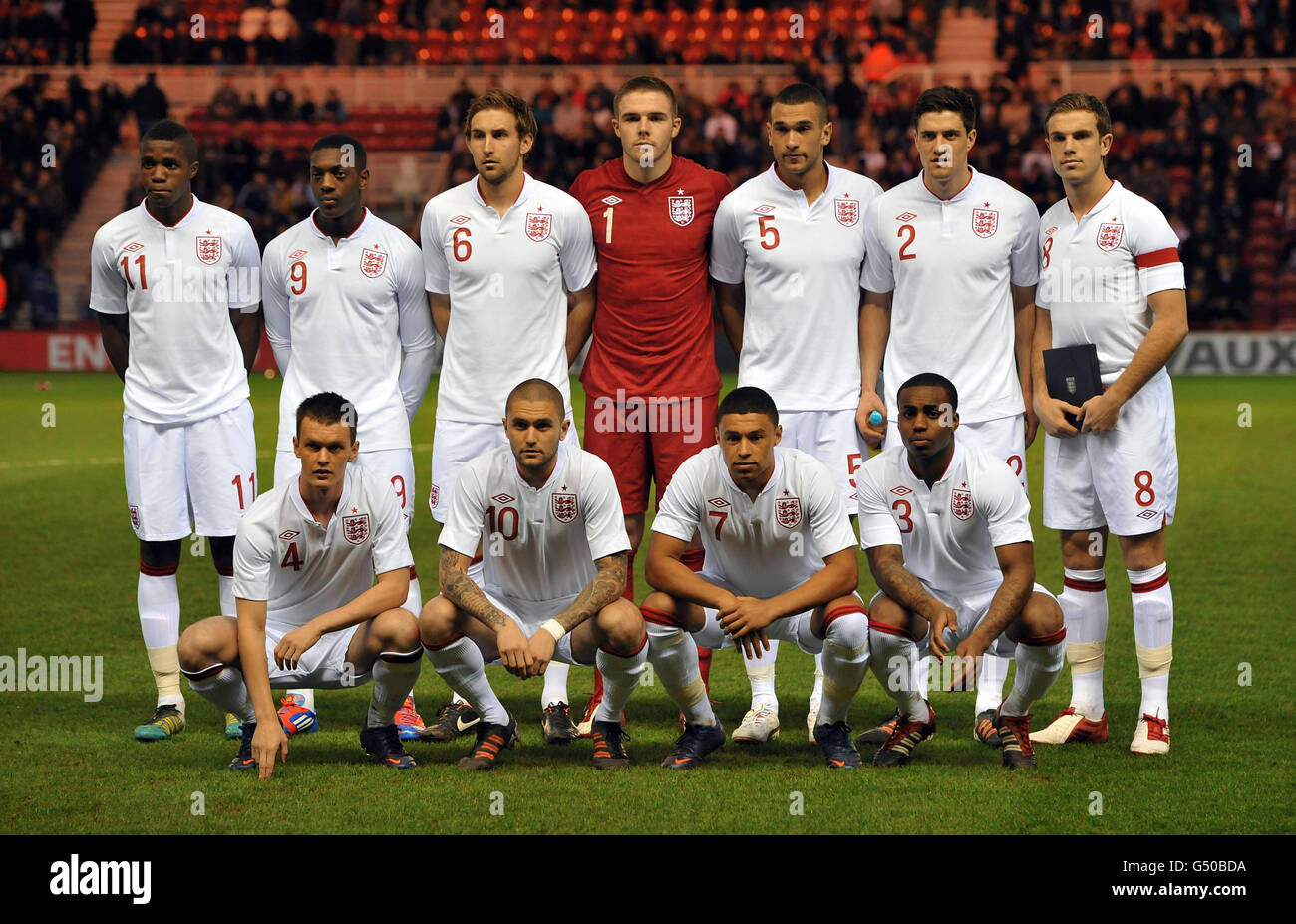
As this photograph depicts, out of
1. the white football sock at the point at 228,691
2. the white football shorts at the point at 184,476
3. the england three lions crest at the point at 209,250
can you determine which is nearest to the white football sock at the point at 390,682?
the white football sock at the point at 228,691

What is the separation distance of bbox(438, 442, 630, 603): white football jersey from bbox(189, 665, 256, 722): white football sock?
91cm

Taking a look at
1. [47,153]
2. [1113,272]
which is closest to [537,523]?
Answer: [1113,272]

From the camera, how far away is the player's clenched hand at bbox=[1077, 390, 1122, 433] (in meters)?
6.02

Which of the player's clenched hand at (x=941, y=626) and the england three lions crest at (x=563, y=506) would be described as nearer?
the player's clenched hand at (x=941, y=626)

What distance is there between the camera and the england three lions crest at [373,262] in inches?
256

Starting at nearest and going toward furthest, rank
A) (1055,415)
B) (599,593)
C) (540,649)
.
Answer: (540,649)
(599,593)
(1055,415)

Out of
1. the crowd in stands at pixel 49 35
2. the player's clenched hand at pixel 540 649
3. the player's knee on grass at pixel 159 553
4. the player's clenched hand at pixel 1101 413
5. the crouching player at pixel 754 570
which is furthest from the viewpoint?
the crowd in stands at pixel 49 35

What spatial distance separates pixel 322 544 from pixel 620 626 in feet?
3.96

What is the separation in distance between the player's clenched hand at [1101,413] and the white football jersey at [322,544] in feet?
8.73

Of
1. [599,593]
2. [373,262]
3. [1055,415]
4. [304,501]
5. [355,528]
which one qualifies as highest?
[373,262]

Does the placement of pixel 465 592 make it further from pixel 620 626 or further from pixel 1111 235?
pixel 1111 235

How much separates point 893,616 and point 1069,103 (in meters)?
2.12

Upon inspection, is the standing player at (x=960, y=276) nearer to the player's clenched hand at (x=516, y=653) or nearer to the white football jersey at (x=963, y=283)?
the white football jersey at (x=963, y=283)

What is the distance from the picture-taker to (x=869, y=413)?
6406 mm
